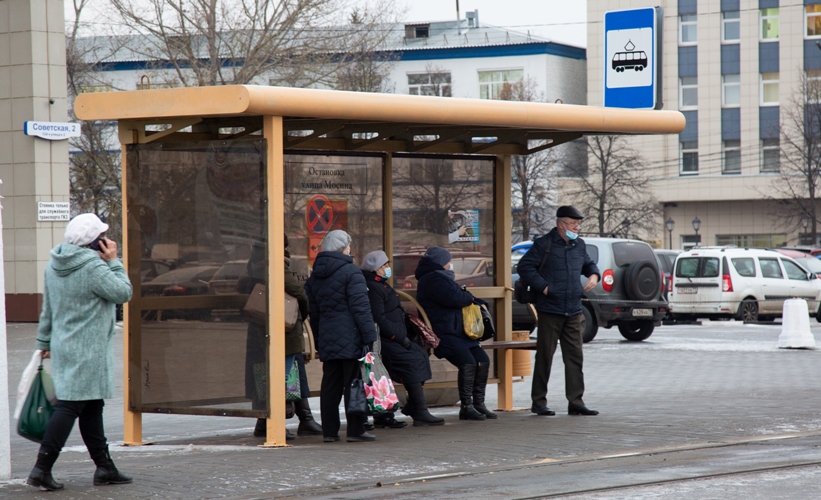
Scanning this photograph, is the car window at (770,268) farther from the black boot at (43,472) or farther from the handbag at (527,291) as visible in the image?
the black boot at (43,472)

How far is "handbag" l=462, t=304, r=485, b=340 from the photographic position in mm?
10453

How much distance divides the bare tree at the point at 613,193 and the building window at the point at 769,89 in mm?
7072

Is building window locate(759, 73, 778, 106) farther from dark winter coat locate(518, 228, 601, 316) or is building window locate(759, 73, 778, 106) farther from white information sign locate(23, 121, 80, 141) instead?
dark winter coat locate(518, 228, 601, 316)

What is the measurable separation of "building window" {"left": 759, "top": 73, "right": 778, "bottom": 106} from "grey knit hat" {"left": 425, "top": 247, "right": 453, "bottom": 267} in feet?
181

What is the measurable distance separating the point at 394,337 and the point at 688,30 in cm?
5701

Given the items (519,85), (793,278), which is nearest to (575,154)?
(519,85)

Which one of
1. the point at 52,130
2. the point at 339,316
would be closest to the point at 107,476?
the point at 339,316

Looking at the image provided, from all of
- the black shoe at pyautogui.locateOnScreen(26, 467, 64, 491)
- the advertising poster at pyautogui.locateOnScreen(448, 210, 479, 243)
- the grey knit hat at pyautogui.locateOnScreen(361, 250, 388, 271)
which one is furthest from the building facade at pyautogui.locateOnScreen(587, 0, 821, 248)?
the black shoe at pyautogui.locateOnScreen(26, 467, 64, 491)

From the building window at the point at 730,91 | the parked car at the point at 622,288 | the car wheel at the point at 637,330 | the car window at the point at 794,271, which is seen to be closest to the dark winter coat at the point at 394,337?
the parked car at the point at 622,288

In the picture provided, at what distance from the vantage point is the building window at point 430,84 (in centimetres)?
6126

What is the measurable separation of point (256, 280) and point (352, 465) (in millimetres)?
1613

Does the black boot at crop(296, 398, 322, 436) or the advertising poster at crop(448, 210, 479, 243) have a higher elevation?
the advertising poster at crop(448, 210, 479, 243)

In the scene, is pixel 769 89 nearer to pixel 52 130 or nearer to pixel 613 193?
pixel 613 193

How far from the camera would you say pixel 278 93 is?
837 centimetres
